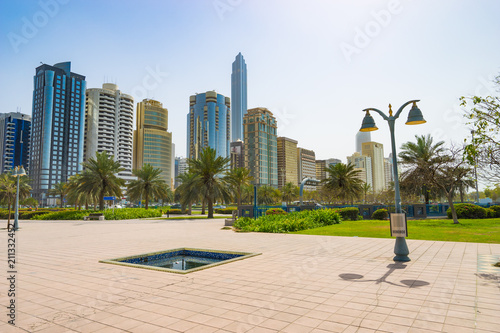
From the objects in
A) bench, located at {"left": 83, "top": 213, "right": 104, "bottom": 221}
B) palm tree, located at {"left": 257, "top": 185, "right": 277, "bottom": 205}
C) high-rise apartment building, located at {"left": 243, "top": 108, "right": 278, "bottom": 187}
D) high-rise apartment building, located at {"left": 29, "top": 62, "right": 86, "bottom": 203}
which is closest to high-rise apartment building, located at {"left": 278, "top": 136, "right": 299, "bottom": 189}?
high-rise apartment building, located at {"left": 243, "top": 108, "right": 278, "bottom": 187}

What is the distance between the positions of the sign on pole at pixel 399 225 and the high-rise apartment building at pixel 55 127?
155m

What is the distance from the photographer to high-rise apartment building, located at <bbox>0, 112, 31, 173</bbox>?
6550 inches

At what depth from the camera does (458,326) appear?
4391 millimetres

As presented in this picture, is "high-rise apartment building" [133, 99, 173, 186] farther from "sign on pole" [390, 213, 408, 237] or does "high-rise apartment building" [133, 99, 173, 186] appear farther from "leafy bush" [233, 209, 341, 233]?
"sign on pole" [390, 213, 408, 237]

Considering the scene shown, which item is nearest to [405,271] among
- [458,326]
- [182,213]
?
[458,326]

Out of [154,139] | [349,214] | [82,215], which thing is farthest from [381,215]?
[154,139]

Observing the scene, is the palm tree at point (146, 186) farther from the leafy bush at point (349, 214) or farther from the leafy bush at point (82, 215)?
the leafy bush at point (349, 214)

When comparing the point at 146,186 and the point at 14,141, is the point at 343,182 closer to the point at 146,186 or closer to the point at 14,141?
the point at 146,186

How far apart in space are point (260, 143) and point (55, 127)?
311 ft

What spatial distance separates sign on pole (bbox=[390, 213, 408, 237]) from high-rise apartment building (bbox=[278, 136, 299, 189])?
169531 millimetres

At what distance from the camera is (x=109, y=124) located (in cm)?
14900

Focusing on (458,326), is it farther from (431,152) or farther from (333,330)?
(431,152)

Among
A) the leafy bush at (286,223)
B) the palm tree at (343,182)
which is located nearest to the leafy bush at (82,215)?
the leafy bush at (286,223)

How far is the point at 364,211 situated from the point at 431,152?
10.7 meters
